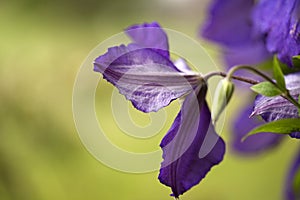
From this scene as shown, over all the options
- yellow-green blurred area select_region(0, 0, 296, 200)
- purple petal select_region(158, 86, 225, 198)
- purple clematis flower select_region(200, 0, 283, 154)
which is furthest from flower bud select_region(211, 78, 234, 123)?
yellow-green blurred area select_region(0, 0, 296, 200)

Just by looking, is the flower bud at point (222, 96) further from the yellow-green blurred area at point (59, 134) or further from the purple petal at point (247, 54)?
the yellow-green blurred area at point (59, 134)

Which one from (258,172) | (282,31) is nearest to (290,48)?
(282,31)

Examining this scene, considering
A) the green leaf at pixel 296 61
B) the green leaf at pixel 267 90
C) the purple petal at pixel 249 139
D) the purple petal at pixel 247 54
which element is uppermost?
the purple petal at pixel 247 54

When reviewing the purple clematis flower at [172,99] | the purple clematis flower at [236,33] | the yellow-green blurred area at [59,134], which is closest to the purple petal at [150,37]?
the purple clematis flower at [172,99]

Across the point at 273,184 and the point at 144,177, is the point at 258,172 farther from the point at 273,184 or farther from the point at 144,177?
the point at 144,177

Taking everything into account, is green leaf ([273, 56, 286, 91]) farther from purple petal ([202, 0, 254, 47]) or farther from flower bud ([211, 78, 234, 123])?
purple petal ([202, 0, 254, 47])

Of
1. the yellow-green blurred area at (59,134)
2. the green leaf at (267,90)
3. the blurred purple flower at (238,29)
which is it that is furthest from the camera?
the yellow-green blurred area at (59,134)

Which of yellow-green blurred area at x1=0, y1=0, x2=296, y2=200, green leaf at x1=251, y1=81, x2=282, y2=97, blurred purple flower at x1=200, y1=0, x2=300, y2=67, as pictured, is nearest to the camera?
green leaf at x1=251, y1=81, x2=282, y2=97
